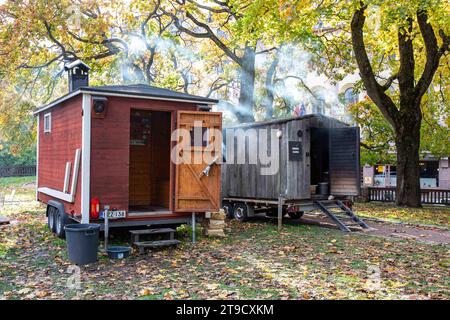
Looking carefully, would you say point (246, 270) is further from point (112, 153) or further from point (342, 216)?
point (342, 216)

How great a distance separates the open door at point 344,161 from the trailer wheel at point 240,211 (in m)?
2.85

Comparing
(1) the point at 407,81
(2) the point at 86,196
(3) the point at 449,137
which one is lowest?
(2) the point at 86,196

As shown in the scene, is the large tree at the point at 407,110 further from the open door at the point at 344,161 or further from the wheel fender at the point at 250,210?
the wheel fender at the point at 250,210

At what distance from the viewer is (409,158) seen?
1853cm

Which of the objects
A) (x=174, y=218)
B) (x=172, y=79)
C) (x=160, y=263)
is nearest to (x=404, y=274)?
(x=160, y=263)

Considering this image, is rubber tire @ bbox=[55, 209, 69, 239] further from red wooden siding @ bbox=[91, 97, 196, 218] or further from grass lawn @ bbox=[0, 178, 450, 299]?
red wooden siding @ bbox=[91, 97, 196, 218]

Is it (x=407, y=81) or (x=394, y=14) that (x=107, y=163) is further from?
(x=407, y=81)

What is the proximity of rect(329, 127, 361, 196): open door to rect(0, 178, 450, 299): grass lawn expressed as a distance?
304cm

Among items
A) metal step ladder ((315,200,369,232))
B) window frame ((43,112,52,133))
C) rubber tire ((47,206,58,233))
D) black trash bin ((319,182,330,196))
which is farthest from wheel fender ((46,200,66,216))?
black trash bin ((319,182,330,196))

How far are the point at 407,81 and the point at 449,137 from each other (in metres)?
5.49

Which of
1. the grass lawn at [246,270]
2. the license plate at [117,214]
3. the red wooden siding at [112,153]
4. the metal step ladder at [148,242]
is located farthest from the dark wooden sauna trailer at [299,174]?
the red wooden siding at [112,153]
